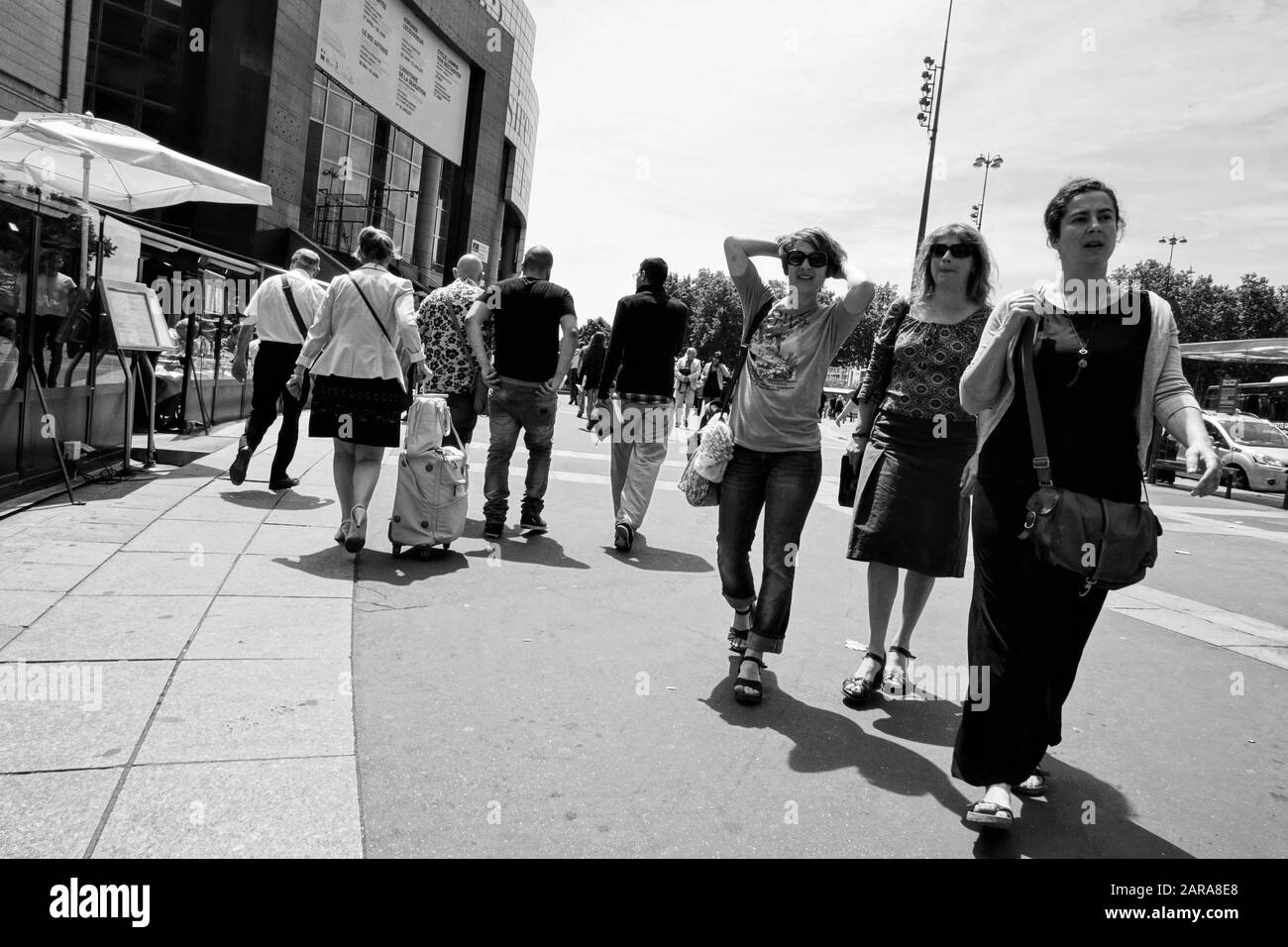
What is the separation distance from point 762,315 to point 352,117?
28.2 meters

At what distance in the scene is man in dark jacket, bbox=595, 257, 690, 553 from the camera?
21.0ft

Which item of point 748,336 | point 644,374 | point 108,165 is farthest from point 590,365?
point 748,336

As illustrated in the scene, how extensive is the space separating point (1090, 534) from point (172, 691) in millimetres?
2920

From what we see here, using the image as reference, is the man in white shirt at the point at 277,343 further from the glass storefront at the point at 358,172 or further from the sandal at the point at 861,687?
the glass storefront at the point at 358,172

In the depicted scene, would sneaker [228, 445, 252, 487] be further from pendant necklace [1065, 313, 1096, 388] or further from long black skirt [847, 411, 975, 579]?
pendant necklace [1065, 313, 1096, 388]

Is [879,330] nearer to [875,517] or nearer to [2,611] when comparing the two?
[875,517]

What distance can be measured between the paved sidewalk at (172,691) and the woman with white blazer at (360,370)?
552mm

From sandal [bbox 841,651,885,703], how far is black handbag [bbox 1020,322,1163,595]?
1262 mm

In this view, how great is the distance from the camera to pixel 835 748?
3252 mm

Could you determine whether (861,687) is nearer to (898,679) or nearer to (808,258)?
(898,679)

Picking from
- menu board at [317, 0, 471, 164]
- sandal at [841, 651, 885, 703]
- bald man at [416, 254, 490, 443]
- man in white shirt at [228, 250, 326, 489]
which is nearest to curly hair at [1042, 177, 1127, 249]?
sandal at [841, 651, 885, 703]

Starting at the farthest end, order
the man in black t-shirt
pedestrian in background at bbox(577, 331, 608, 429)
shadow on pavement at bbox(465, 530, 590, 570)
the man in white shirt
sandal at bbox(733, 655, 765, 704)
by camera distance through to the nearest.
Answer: pedestrian in background at bbox(577, 331, 608, 429)
the man in white shirt
the man in black t-shirt
shadow on pavement at bbox(465, 530, 590, 570)
sandal at bbox(733, 655, 765, 704)
